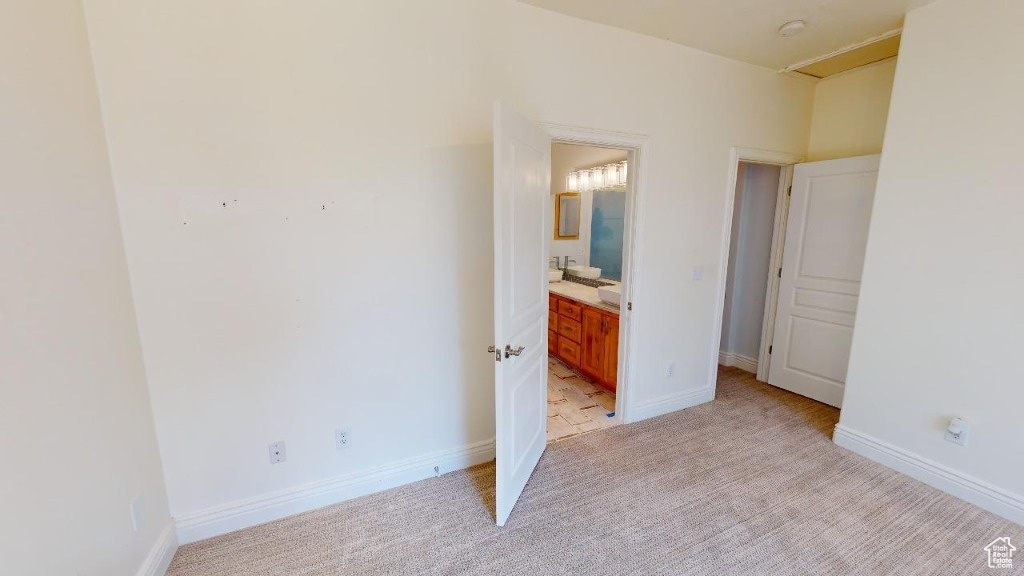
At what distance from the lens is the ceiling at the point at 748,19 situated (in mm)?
2000

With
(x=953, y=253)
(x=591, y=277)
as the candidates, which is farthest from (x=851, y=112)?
(x=591, y=277)

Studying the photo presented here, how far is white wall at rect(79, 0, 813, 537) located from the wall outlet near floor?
2.44 meters

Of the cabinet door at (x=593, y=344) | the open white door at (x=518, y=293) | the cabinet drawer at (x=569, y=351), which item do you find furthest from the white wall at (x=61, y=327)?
the cabinet drawer at (x=569, y=351)

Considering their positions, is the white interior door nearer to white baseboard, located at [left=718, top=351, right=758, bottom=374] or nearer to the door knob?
white baseboard, located at [left=718, top=351, right=758, bottom=374]

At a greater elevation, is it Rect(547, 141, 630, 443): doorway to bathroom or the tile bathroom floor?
Rect(547, 141, 630, 443): doorway to bathroom

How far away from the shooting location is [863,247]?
271cm

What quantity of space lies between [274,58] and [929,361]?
3687mm

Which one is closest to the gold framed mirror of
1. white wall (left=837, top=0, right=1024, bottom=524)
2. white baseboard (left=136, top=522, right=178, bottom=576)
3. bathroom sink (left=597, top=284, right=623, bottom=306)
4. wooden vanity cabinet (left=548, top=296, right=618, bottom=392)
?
wooden vanity cabinet (left=548, top=296, right=618, bottom=392)

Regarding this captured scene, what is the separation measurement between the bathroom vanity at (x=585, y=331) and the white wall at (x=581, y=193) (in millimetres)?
548

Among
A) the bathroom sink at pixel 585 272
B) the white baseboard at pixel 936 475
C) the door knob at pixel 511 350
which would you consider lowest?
the white baseboard at pixel 936 475

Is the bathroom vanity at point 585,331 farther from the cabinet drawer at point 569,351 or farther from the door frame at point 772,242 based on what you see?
the door frame at point 772,242

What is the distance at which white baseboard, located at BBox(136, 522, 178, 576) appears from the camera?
1.50 m

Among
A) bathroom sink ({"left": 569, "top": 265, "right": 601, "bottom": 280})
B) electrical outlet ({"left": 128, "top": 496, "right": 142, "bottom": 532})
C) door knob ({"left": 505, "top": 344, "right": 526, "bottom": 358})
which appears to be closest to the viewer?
electrical outlet ({"left": 128, "top": 496, "right": 142, "bottom": 532})

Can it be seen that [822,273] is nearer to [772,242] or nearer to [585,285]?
[772,242]
